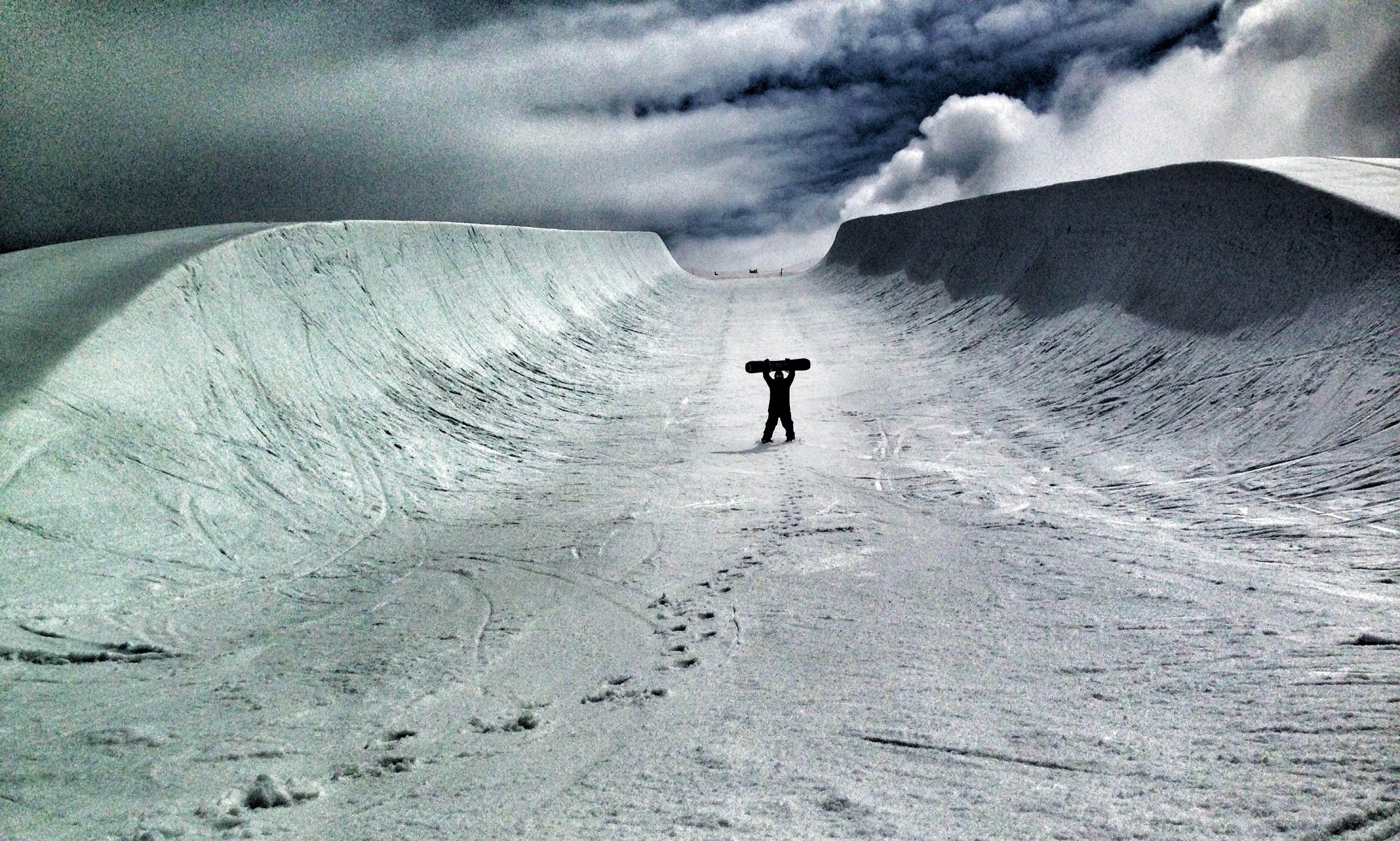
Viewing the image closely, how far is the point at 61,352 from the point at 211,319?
1.39m

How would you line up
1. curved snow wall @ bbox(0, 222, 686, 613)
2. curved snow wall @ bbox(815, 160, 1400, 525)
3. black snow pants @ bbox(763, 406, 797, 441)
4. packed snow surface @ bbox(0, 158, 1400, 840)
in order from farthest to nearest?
1. black snow pants @ bbox(763, 406, 797, 441)
2. curved snow wall @ bbox(815, 160, 1400, 525)
3. curved snow wall @ bbox(0, 222, 686, 613)
4. packed snow surface @ bbox(0, 158, 1400, 840)

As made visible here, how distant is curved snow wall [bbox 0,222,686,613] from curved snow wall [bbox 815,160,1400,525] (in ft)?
17.4

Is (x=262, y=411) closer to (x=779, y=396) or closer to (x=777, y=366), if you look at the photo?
(x=779, y=396)

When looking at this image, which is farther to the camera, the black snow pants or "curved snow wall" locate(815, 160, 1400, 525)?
the black snow pants

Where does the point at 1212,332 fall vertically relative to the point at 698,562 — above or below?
above

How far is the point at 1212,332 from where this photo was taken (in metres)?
7.75

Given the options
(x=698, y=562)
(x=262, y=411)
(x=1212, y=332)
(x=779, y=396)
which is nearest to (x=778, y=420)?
(x=779, y=396)

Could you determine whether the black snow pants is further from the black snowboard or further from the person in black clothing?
the black snowboard

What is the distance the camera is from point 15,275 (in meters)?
6.48

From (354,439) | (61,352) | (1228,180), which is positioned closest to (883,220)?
(1228,180)

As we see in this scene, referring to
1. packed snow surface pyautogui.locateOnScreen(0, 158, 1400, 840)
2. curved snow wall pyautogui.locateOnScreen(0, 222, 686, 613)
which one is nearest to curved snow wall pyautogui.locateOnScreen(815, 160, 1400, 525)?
packed snow surface pyautogui.locateOnScreen(0, 158, 1400, 840)

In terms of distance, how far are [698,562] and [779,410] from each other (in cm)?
336

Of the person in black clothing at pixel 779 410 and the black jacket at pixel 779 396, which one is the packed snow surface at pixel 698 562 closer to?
the person in black clothing at pixel 779 410

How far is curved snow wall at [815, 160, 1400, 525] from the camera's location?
18.2 ft
